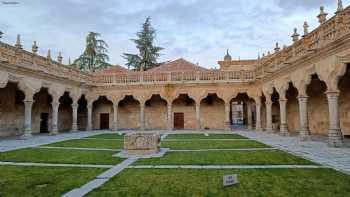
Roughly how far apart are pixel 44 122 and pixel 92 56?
19280mm

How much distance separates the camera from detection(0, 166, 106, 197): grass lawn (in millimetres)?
→ 4613

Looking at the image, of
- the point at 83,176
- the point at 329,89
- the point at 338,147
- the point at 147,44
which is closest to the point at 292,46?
the point at 329,89

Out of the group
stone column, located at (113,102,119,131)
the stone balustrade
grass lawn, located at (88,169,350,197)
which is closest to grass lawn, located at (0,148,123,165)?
grass lawn, located at (88,169,350,197)

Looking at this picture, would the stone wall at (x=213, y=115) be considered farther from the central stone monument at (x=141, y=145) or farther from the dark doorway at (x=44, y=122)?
the central stone monument at (x=141, y=145)

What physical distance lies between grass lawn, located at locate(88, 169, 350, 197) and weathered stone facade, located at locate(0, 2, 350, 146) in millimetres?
5856

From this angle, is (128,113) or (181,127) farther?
(128,113)

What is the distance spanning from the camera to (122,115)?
80.6 feet

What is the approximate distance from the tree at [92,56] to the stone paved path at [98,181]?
3300cm

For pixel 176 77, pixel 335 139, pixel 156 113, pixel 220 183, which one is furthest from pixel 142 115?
pixel 220 183

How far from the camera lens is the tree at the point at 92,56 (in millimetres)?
37562

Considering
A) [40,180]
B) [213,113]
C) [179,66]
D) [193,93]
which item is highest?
[179,66]

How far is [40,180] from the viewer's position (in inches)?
213

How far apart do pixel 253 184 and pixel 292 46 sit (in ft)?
Result: 34.3

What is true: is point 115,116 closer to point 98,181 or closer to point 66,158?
point 66,158
